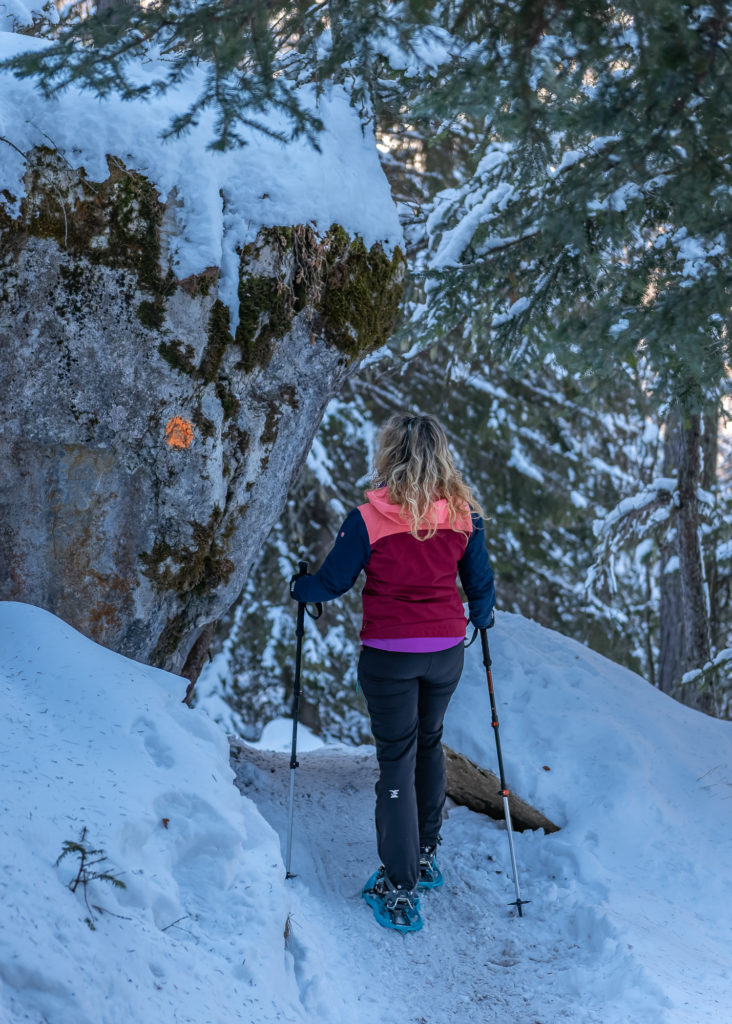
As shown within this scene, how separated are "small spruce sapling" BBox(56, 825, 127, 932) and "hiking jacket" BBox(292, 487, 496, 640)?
5.31 feet

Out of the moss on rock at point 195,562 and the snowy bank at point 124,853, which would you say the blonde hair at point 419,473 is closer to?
the moss on rock at point 195,562

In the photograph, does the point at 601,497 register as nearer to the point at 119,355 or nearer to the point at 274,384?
the point at 274,384

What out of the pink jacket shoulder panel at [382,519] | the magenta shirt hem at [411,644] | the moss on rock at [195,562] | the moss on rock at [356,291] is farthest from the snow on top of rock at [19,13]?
the magenta shirt hem at [411,644]

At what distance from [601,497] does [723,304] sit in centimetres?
798

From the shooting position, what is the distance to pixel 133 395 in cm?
469

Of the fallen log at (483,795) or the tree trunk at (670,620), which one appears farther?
the tree trunk at (670,620)

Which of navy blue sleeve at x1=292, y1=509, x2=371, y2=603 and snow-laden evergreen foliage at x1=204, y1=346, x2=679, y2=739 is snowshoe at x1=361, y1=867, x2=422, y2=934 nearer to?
navy blue sleeve at x1=292, y1=509, x2=371, y2=603

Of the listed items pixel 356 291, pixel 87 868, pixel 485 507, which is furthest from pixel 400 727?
pixel 485 507

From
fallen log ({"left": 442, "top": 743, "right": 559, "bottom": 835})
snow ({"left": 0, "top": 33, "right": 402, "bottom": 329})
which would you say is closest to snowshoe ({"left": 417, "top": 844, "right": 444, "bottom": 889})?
fallen log ({"left": 442, "top": 743, "right": 559, "bottom": 835})

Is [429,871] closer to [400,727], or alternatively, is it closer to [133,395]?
[400,727]

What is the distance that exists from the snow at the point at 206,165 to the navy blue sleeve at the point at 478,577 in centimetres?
195

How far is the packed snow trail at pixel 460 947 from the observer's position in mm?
3717

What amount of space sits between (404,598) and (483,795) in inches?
80.1

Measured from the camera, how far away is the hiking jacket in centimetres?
420
